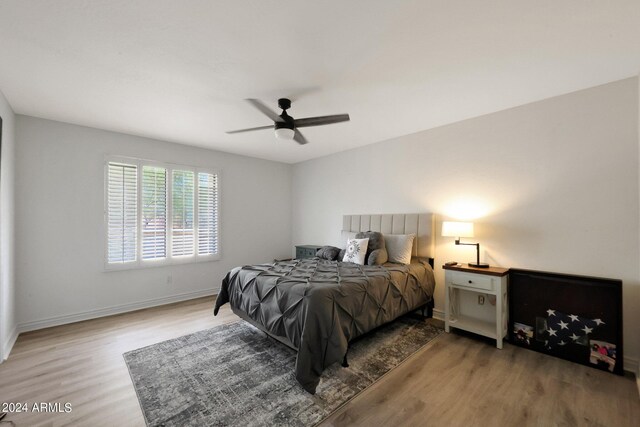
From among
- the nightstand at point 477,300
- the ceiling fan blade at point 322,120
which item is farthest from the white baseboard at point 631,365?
the ceiling fan blade at point 322,120

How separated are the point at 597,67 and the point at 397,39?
1.86m

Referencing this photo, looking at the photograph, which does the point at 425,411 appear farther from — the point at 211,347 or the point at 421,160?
the point at 421,160

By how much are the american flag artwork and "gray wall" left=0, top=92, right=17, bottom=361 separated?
532 cm

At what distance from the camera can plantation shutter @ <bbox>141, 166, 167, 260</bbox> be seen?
4.09 metres

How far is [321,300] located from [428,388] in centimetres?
110

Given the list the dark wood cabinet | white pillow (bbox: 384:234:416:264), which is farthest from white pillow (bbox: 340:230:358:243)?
the dark wood cabinet

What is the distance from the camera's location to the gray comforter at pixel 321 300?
2.10m

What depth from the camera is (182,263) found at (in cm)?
446

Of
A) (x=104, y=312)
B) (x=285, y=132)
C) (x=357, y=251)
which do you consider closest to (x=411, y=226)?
(x=357, y=251)

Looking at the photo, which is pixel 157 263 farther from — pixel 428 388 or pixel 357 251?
pixel 428 388

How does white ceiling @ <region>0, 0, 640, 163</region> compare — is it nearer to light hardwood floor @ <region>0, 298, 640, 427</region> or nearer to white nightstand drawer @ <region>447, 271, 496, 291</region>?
white nightstand drawer @ <region>447, 271, 496, 291</region>

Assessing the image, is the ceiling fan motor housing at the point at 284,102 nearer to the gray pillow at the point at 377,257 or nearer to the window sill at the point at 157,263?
the gray pillow at the point at 377,257

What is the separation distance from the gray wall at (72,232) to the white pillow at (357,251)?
8.89 feet

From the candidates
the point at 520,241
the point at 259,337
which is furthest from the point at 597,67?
the point at 259,337
